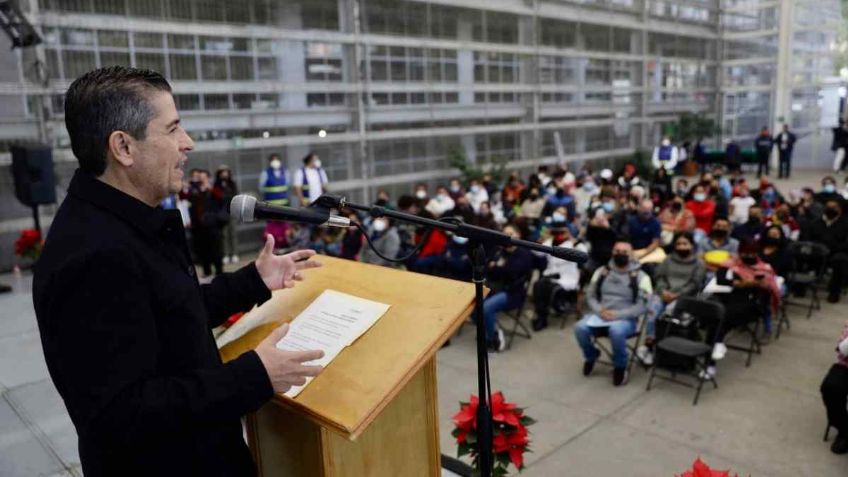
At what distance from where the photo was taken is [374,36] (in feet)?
47.2

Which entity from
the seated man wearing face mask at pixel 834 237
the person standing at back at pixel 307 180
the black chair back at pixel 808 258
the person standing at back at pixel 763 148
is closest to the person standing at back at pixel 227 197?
the person standing at back at pixel 307 180

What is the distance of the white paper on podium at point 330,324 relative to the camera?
6.05ft

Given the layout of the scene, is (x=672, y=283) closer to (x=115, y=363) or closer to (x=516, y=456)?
(x=516, y=456)

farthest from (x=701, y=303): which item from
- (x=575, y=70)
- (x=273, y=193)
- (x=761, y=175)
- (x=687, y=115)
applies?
(x=687, y=115)

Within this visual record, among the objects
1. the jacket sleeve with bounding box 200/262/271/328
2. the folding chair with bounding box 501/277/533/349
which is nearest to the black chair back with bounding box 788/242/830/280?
the folding chair with bounding box 501/277/533/349

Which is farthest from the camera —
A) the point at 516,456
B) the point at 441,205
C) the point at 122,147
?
the point at 441,205

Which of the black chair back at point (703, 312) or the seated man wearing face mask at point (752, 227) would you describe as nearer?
the black chair back at point (703, 312)

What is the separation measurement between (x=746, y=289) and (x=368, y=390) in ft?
19.2

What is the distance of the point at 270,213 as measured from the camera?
76.5 inches

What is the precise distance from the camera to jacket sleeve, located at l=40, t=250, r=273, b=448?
54.1 inches

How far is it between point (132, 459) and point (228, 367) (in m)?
0.40

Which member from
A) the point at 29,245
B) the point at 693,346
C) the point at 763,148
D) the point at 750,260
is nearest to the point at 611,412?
the point at 693,346

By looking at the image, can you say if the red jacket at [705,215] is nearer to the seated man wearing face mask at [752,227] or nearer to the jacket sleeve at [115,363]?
the seated man wearing face mask at [752,227]

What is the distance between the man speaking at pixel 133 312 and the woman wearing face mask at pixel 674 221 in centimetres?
780
